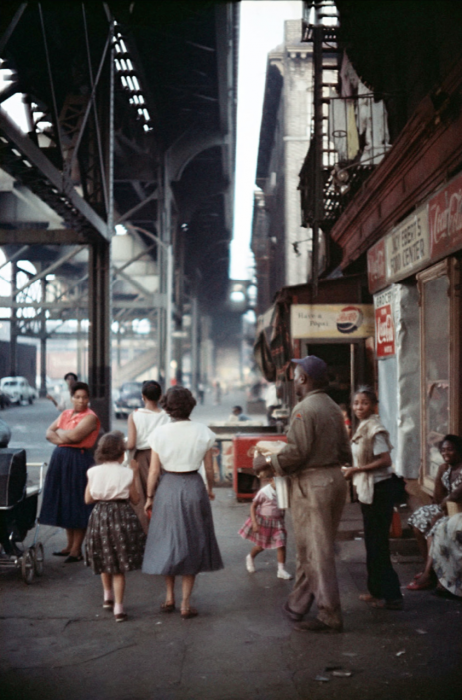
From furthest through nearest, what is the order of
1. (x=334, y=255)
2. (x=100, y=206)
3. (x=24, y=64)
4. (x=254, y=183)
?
(x=254, y=183), (x=334, y=255), (x=100, y=206), (x=24, y=64)

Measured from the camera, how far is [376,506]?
5.89 metres

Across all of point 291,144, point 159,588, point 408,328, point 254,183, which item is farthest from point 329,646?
point 254,183

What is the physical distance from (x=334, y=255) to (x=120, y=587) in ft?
41.1

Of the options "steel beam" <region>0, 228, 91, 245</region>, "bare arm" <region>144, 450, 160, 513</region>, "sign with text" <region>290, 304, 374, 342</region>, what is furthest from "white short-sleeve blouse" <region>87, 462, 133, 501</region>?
"steel beam" <region>0, 228, 91, 245</region>

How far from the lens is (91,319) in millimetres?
15008

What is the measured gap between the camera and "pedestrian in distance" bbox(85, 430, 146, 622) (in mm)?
5539

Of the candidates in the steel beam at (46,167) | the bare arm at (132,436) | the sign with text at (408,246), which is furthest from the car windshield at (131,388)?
the bare arm at (132,436)

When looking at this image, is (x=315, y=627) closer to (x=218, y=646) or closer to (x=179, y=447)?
(x=218, y=646)

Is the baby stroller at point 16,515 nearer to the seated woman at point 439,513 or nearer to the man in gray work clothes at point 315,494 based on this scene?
the man in gray work clothes at point 315,494

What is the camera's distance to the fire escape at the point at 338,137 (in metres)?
11.7

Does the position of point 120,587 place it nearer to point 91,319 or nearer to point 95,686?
point 95,686

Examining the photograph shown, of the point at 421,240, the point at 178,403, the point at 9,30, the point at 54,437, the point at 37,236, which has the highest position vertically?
the point at 9,30

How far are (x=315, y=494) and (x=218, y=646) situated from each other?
1270 millimetres

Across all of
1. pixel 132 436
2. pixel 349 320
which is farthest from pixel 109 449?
pixel 349 320
